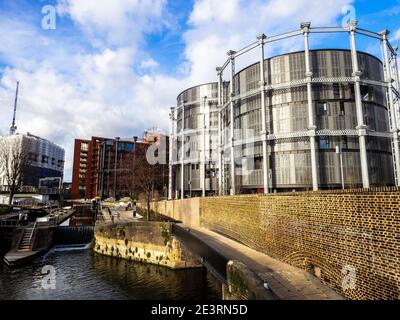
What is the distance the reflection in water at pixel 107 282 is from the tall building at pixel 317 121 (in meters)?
15.3

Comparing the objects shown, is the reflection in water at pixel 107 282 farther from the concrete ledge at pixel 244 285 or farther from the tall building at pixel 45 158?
the tall building at pixel 45 158

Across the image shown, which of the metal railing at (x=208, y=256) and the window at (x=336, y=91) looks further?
the window at (x=336, y=91)

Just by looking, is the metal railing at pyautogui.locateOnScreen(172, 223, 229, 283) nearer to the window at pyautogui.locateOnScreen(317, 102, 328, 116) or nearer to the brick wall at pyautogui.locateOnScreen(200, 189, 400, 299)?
the brick wall at pyautogui.locateOnScreen(200, 189, 400, 299)

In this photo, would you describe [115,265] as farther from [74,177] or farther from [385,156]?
[74,177]

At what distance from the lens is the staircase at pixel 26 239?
26.0 m

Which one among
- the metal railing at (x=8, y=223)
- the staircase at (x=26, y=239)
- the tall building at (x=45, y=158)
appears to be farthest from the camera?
the tall building at (x=45, y=158)

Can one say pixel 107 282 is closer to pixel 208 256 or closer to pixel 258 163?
pixel 208 256

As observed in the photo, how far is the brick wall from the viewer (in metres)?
6.71

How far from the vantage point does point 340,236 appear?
845cm

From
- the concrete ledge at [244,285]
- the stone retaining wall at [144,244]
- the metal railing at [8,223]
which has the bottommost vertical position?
the stone retaining wall at [144,244]

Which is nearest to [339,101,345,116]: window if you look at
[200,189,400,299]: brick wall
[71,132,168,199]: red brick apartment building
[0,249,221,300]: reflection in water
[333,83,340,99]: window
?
[333,83,340,99]: window

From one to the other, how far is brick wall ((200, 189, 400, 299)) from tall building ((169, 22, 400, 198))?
57.8 feet

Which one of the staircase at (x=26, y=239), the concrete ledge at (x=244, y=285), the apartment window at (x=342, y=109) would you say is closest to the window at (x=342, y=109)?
the apartment window at (x=342, y=109)

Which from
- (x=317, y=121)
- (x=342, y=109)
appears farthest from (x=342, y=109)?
(x=317, y=121)
